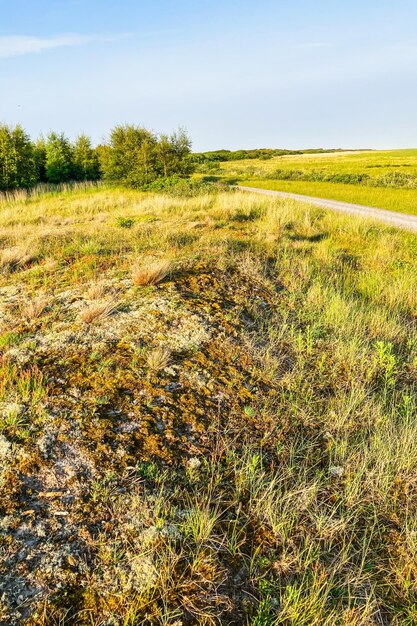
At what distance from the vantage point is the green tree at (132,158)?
90.3ft

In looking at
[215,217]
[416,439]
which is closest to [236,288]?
[416,439]

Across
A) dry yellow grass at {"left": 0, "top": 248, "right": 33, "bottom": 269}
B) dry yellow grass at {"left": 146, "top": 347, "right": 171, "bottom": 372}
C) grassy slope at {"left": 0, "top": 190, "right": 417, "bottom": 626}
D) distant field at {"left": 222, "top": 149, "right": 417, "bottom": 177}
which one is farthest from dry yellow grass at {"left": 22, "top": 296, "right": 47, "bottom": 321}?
distant field at {"left": 222, "top": 149, "right": 417, "bottom": 177}

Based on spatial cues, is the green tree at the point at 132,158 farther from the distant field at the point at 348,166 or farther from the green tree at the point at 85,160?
the distant field at the point at 348,166

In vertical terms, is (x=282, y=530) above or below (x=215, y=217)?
below

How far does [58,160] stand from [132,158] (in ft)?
27.9

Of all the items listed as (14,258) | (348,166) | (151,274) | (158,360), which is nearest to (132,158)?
(14,258)

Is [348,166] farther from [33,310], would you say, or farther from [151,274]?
[33,310]

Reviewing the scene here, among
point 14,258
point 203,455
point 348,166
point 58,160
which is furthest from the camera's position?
point 348,166

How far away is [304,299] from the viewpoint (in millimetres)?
5891

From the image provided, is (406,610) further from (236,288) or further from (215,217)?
Result: (215,217)

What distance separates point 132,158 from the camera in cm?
2848

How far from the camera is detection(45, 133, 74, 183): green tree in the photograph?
32312mm

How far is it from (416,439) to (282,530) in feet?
4.87

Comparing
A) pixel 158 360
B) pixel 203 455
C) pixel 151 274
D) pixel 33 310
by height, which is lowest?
pixel 203 455
